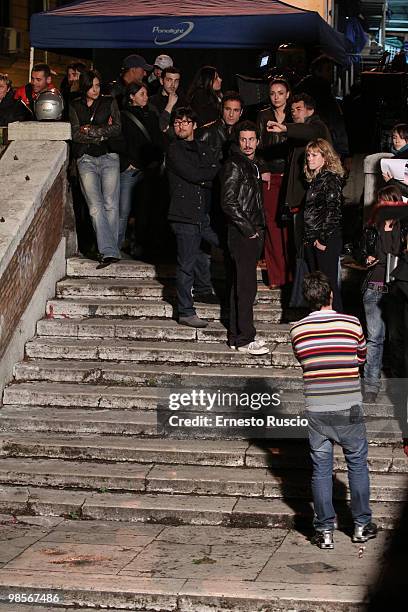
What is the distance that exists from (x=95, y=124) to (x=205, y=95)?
1.21m

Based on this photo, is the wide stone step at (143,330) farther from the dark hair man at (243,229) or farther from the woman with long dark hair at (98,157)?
the woman with long dark hair at (98,157)

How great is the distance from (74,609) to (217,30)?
24.5 ft

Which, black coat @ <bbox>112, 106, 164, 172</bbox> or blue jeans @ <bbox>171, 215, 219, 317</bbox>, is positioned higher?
black coat @ <bbox>112, 106, 164, 172</bbox>

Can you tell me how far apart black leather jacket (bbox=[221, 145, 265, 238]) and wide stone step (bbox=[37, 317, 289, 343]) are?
38.3 inches

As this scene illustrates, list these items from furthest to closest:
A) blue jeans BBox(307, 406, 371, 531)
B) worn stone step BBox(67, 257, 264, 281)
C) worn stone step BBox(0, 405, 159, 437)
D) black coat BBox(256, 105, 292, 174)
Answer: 1. worn stone step BBox(67, 257, 264, 281)
2. black coat BBox(256, 105, 292, 174)
3. worn stone step BBox(0, 405, 159, 437)
4. blue jeans BBox(307, 406, 371, 531)

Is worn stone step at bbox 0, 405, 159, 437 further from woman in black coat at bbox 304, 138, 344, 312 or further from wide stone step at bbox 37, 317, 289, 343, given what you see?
woman in black coat at bbox 304, 138, 344, 312

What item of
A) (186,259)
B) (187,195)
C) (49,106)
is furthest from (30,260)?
(49,106)

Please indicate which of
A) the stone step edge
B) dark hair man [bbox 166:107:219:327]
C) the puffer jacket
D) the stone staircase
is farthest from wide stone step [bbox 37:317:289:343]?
the stone step edge

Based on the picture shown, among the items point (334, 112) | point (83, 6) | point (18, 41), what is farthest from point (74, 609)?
point (18, 41)

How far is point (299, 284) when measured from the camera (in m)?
11.6

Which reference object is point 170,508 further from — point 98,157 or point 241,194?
point 98,157

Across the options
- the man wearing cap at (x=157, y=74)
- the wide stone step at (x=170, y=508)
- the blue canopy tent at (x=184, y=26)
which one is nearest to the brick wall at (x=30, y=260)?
the wide stone step at (x=170, y=508)

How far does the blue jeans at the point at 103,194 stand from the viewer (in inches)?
507

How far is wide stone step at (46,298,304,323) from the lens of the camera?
39.3ft
